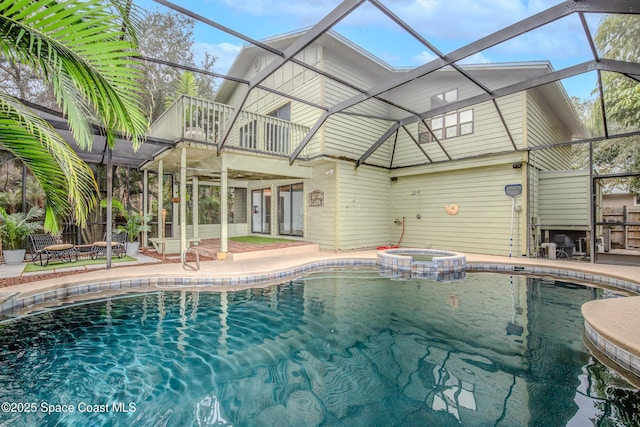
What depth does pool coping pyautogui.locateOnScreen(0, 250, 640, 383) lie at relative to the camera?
328 cm

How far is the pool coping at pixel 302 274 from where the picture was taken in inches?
129

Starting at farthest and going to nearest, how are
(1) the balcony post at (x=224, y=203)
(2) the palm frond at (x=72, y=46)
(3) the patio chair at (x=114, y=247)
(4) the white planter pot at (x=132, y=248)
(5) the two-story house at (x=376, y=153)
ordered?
(4) the white planter pot at (x=132, y=248)
(5) the two-story house at (x=376, y=153)
(1) the balcony post at (x=224, y=203)
(3) the patio chair at (x=114, y=247)
(2) the palm frond at (x=72, y=46)

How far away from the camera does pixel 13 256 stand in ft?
23.4

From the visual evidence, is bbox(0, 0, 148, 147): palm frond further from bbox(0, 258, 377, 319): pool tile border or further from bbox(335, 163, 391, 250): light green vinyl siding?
bbox(335, 163, 391, 250): light green vinyl siding

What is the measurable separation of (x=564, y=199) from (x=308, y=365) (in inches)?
399

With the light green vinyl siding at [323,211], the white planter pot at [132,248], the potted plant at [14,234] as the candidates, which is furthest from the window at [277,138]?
the potted plant at [14,234]

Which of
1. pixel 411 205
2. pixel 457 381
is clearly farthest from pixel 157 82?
pixel 457 381

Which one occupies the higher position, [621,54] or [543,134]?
[621,54]

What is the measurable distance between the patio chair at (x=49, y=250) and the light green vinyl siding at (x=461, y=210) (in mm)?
9801

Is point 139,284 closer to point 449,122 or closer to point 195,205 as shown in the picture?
point 195,205

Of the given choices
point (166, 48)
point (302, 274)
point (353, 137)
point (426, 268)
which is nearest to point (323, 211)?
point (353, 137)

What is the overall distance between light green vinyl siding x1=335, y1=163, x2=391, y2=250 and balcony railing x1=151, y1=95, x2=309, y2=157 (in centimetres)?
180

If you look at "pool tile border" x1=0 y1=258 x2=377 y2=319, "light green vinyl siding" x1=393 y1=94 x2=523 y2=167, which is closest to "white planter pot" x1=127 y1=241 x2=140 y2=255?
"pool tile border" x1=0 y1=258 x2=377 y2=319

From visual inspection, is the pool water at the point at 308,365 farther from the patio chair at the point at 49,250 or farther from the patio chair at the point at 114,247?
the patio chair at the point at 114,247
